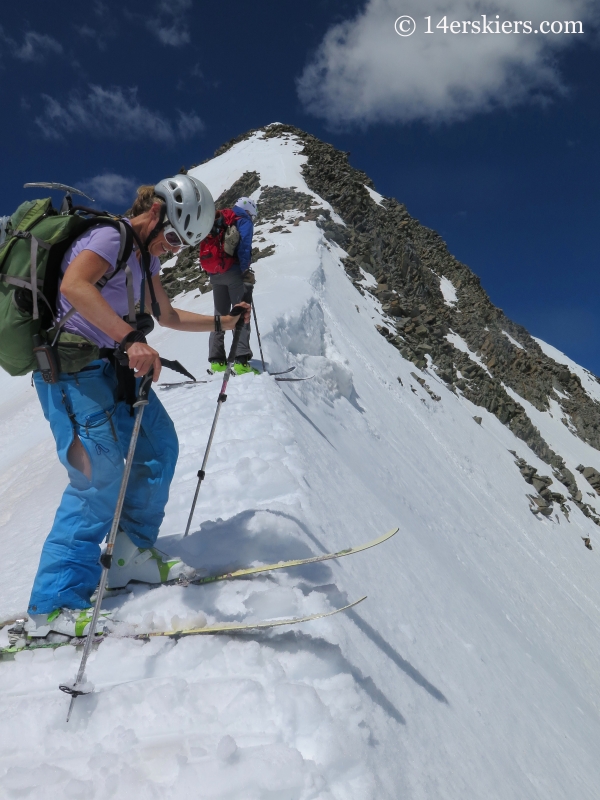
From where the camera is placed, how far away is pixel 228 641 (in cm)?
257

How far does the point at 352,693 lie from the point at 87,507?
1579mm

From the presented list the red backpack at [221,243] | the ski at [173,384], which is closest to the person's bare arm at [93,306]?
the ski at [173,384]

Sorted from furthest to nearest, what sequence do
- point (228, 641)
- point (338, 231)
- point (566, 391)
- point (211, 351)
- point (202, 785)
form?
point (566, 391)
point (338, 231)
point (211, 351)
point (228, 641)
point (202, 785)

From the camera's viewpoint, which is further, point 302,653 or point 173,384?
point 173,384

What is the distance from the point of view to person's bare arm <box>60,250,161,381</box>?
226 centimetres

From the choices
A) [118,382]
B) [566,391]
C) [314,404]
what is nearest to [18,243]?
[118,382]

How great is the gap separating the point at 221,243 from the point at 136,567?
19.4ft

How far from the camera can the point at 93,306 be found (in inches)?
89.0

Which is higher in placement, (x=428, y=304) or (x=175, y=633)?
(x=428, y=304)

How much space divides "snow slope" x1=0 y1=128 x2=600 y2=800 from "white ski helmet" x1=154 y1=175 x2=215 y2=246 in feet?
6.67

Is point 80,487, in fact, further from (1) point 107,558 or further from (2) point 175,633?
(2) point 175,633

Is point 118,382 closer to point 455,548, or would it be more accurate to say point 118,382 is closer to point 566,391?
point 455,548

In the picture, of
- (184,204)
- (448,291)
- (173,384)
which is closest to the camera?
(184,204)

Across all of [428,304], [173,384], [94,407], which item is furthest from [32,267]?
[428,304]
